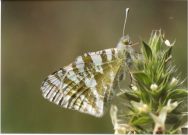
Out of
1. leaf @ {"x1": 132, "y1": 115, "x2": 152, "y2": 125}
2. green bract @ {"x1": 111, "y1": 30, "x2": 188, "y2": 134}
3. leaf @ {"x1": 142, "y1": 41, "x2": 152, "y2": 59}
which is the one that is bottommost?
leaf @ {"x1": 132, "y1": 115, "x2": 152, "y2": 125}

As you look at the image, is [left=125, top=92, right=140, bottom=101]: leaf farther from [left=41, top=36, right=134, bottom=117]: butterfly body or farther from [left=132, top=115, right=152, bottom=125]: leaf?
[left=41, top=36, right=134, bottom=117]: butterfly body

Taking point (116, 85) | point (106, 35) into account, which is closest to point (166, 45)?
point (116, 85)

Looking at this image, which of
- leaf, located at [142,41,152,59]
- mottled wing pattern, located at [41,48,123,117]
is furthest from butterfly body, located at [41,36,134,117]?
leaf, located at [142,41,152,59]

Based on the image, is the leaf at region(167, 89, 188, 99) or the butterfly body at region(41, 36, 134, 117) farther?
the butterfly body at region(41, 36, 134, 117)

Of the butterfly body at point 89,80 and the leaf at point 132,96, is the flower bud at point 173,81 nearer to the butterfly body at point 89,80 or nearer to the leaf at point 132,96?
the leaf at point 132,96

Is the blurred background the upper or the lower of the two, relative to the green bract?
upper

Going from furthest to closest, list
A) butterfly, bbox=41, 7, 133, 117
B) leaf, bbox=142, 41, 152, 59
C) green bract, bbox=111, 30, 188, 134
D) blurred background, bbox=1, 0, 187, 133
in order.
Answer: blurred background, bbox=1, 0, 187, 133, butterfly, bbox=41, 7, 133, 117, leaf, bbox=142, 41, 152, 59, green bract, bbox=111, 30, 188, 134

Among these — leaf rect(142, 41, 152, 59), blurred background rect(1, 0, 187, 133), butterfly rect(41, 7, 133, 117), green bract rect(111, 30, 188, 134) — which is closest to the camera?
green bract rect(111, 30, 188, 134)

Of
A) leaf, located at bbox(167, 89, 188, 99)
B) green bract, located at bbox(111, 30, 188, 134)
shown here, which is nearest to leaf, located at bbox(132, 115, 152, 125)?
green bract, located at bbox(111, 30, 188, 134)
